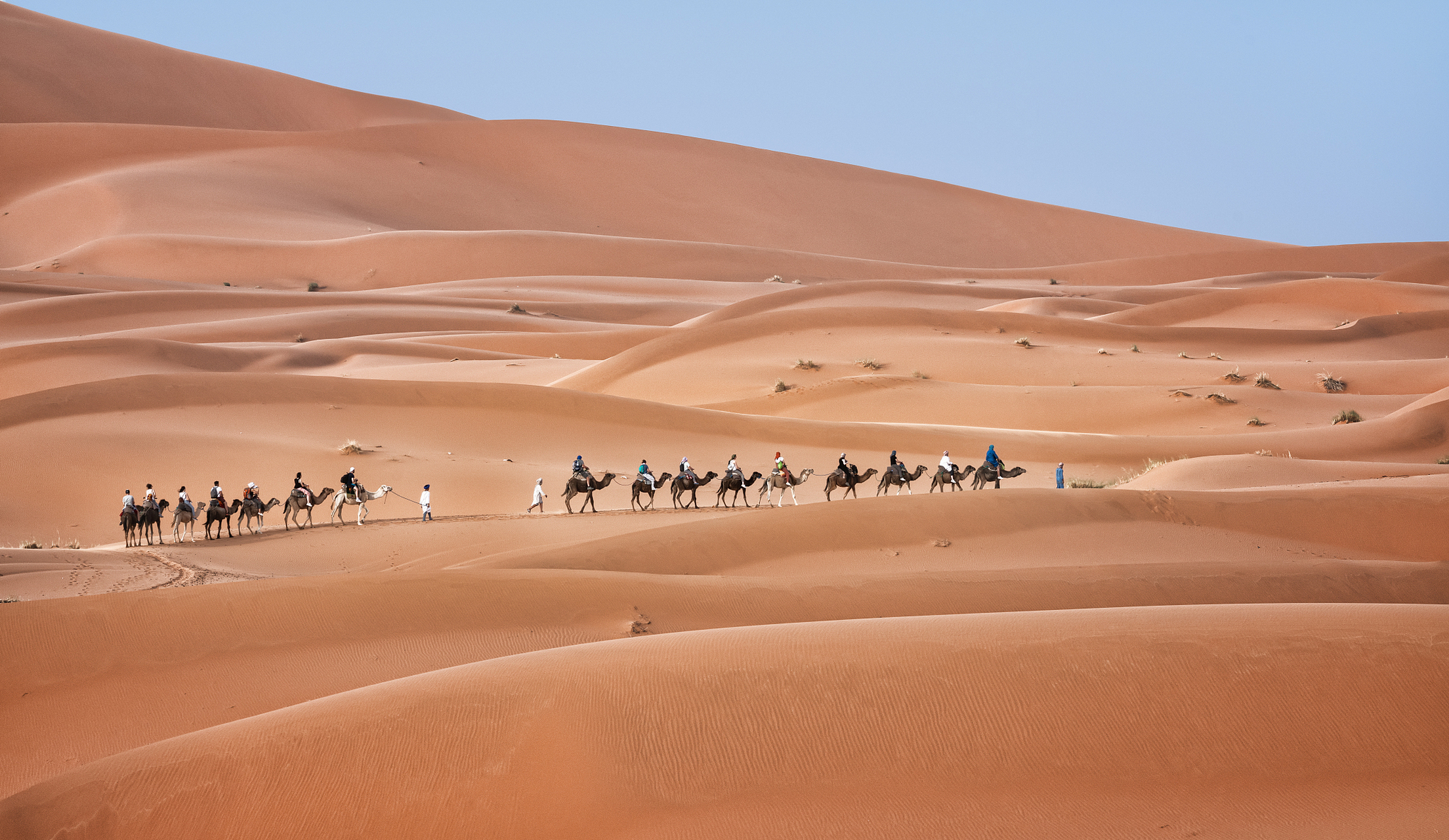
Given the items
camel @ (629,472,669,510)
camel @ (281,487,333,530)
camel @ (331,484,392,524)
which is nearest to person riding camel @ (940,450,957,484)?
camel @ (629,472,669,510)

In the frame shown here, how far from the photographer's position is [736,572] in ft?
40.3

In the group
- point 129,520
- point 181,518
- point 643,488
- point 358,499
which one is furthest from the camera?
point 643,488

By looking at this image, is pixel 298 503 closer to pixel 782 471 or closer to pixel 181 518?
pixel 181 518

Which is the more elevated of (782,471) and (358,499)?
(782,471)

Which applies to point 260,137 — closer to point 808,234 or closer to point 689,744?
point 808,234

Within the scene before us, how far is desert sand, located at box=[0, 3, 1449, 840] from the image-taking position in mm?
5539

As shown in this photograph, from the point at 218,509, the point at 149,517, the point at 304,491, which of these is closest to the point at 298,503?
the point at 304,491

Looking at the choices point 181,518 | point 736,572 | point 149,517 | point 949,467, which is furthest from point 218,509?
point 949,467

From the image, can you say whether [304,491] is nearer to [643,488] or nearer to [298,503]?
[298,503]

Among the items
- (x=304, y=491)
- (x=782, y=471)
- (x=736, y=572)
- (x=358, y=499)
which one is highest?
(x=782, y=471)

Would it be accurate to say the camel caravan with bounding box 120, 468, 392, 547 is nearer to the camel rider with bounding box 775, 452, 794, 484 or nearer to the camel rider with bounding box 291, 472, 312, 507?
the camel rider with bounding box 291, 472, 312, 507

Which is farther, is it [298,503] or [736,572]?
[298,503]

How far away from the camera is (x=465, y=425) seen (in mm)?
24172

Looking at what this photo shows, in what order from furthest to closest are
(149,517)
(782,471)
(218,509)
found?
(782,471), (218,509), (149,517)
